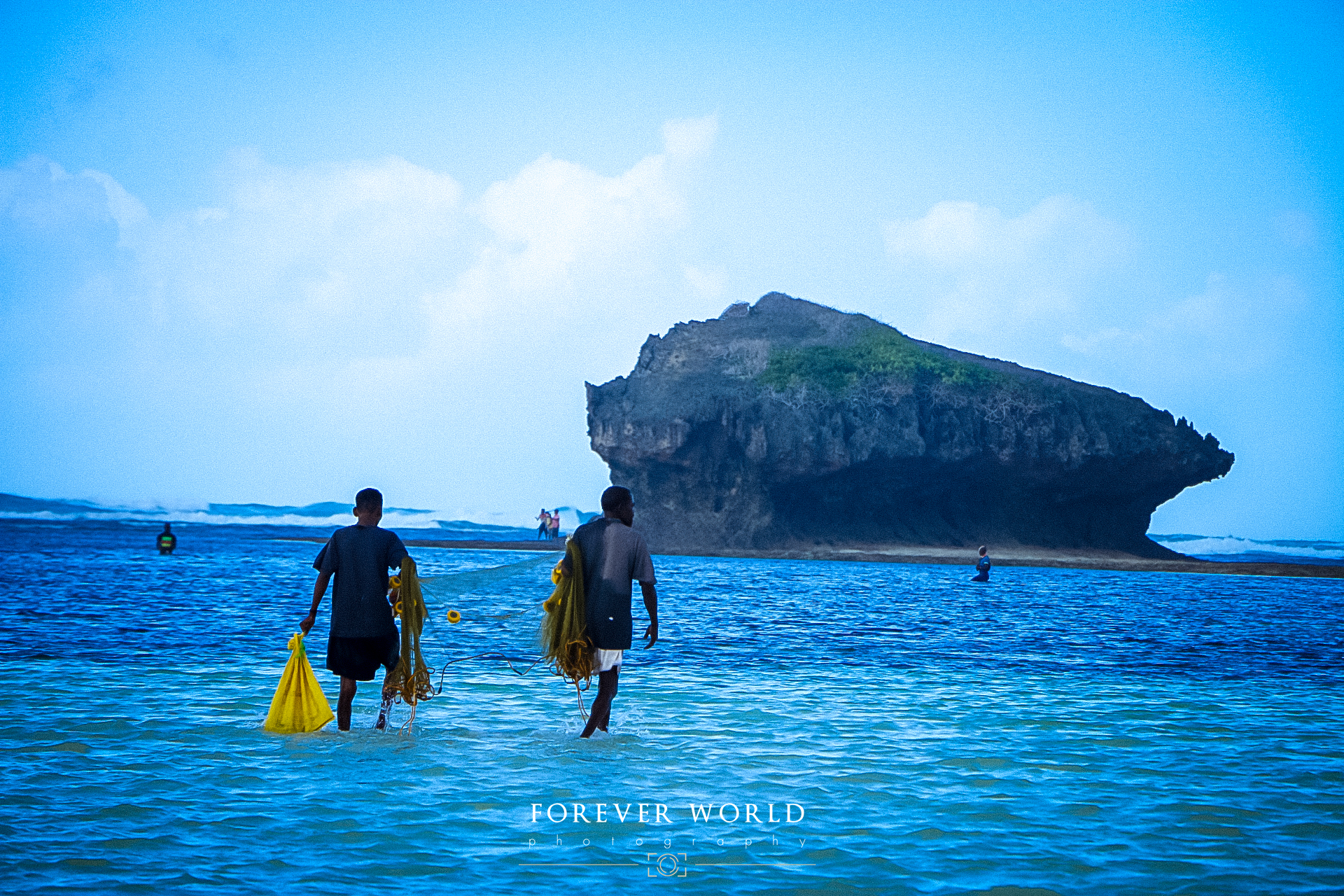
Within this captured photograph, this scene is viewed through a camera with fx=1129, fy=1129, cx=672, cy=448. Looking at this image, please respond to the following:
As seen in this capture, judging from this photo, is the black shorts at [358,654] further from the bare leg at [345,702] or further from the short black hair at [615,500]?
the short black hair at [615,500]

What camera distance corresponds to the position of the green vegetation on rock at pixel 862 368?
8825 cm

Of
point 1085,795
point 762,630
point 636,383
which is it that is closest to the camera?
point 1085,795

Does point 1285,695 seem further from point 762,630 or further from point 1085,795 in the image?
point 762,630

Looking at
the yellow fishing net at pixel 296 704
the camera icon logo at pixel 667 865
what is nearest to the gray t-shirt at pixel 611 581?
the yellow fishing net at pixel 296 704

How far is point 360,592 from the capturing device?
8.48 metres

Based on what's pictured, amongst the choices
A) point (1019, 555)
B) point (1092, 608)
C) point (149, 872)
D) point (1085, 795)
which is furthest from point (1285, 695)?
point (1019, 555)

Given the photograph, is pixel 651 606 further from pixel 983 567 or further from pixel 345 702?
pixel 983 567

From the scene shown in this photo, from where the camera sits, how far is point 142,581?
3062 centimetres

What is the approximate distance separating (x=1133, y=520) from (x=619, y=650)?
298 feet

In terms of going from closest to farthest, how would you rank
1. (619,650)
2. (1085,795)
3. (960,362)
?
(1085,795)
(619,650)
(960,362)

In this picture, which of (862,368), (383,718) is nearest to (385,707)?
(383,718)

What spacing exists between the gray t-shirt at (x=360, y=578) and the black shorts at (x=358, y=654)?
0.05 m

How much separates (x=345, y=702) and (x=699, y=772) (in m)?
3.05

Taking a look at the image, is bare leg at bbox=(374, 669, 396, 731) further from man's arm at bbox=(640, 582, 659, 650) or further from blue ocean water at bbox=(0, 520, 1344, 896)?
man's arm at bbox=(640, 582, 659, 650)
